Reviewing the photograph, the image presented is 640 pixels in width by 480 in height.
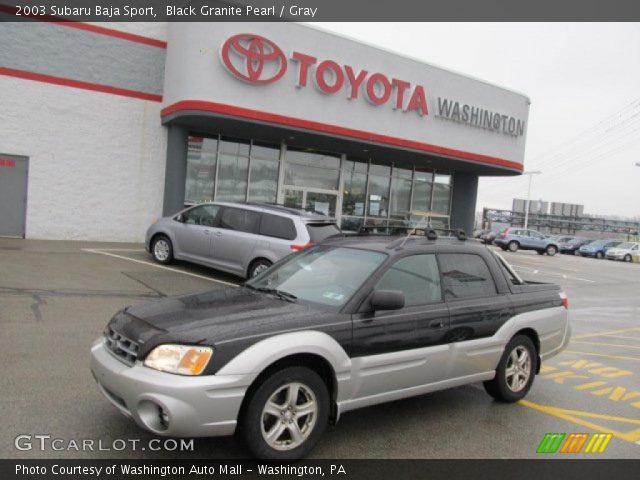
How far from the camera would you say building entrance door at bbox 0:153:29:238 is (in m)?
14.6

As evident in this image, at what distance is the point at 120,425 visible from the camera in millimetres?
4113

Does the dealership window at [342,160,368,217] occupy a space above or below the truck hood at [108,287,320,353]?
above

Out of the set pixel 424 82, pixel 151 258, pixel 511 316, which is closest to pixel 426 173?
pixel 424 82

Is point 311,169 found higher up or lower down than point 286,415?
higher up

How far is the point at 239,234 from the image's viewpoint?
35.9 ft

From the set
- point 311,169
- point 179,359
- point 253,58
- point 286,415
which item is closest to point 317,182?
point 311,169

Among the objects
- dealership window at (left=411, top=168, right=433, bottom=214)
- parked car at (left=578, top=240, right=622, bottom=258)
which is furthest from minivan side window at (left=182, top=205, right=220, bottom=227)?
parked car at (left=578, top=240, right=622, bottom=258)

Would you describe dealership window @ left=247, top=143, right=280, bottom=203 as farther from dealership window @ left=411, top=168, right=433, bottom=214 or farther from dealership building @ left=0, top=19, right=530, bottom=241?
dealership window @ left=411, top=168, right=433, bottom=214

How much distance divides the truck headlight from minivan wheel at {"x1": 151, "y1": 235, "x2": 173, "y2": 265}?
28.7 ft

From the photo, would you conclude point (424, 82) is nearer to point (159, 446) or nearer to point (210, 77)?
point (210, 77)

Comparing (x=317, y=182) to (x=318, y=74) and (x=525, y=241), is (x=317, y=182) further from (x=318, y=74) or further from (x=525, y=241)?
(x=525, y=241)

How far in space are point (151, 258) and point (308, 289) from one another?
369 inches

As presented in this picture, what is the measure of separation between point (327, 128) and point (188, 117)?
413 cm

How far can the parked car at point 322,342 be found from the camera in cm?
347
